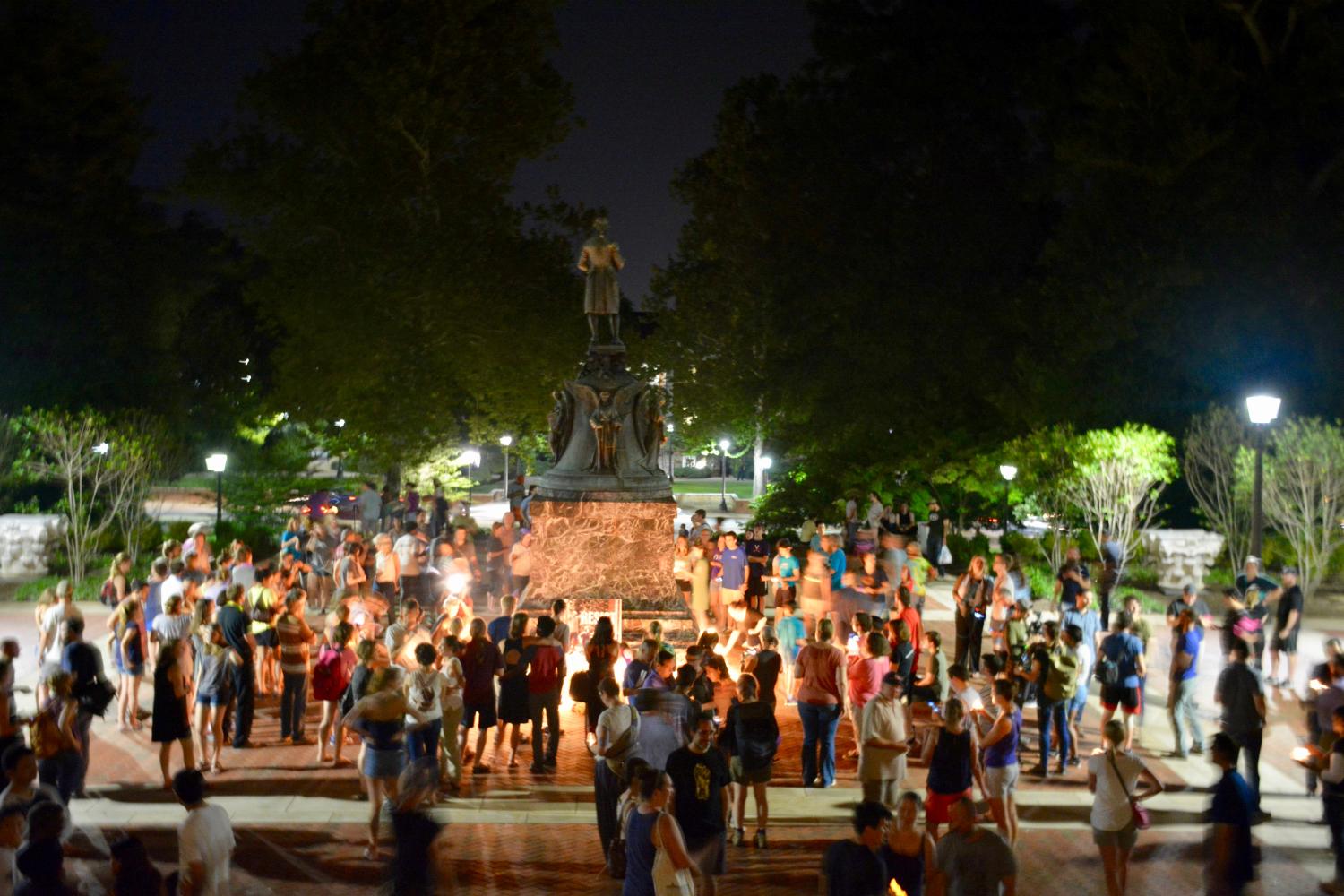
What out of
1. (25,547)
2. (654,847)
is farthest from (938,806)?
(25,547)

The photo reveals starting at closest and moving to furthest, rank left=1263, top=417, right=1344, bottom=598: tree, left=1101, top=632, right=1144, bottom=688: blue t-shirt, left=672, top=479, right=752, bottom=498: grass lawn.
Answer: left=1101, top=632, right=1144, bottom=688: blue t-shirt
left=1263, top=417, right=1344, bottom=598: tree
left=672, top=479, right=752, bottom=498: grass lawn

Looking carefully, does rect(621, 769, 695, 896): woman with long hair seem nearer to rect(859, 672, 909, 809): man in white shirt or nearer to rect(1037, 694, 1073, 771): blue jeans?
rect(859, 672, 909, 809): man in white shirt

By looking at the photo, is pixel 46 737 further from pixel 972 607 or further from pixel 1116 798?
pixel 972 607

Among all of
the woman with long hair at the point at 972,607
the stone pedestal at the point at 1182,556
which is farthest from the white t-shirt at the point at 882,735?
the stone pedestal at the point at 1182,556

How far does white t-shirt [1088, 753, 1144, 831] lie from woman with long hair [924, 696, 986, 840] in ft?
2.88

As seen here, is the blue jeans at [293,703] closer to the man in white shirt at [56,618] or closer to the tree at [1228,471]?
the man in white shirt at [56,618]

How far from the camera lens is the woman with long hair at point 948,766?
8.45 m

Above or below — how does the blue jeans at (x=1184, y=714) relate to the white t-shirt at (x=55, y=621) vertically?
below

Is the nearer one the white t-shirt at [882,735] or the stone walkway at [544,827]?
the stone walkway at [544,827]

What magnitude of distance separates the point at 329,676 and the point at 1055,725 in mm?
6806

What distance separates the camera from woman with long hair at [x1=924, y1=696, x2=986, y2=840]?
8445 millimetres

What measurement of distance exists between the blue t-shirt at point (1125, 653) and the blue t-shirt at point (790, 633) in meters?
3.21

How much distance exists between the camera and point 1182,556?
23.2 m

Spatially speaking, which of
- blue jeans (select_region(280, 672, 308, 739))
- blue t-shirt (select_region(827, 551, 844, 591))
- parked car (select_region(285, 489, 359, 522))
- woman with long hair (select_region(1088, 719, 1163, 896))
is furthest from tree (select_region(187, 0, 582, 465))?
woman with long hair (select_region(1088, 719, 1163, 896))
